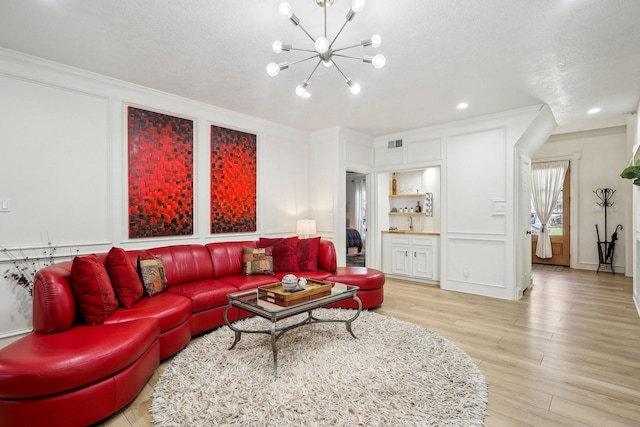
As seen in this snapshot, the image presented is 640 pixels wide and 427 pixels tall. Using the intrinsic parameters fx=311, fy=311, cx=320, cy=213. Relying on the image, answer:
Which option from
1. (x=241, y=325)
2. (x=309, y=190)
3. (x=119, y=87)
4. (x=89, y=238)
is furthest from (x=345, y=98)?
(x=89, y=238)

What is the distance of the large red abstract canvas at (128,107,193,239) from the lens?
3.60 meters

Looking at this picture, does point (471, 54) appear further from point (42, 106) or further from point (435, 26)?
point (42, 106)

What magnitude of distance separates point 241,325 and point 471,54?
11.5ft

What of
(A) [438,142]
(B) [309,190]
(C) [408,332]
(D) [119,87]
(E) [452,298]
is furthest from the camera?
(B) [309,190]

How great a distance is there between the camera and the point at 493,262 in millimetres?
4594

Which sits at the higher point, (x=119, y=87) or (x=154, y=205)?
(x=119, y=87)

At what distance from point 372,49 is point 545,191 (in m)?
6.42

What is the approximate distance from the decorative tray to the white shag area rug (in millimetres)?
469

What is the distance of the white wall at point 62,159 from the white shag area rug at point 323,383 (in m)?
1.69

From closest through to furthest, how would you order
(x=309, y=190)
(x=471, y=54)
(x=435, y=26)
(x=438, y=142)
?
(x=435, y=26)
(x=471, y=54)
(x=438, y=142)
(x=309, y=190)

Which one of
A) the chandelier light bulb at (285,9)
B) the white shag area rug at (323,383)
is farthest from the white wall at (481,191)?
the chandelier light bulb at (285,9)

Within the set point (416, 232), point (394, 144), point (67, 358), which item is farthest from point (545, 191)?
point (67, 358)

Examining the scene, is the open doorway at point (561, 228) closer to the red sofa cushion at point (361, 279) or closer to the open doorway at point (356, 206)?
the open doorway at point (356, 206)

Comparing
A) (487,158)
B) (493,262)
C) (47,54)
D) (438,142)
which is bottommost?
(493,262)
